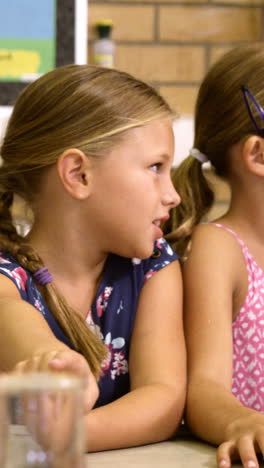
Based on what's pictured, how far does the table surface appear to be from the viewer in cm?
76

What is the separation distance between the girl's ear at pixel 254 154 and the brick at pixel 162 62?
1.50 metres

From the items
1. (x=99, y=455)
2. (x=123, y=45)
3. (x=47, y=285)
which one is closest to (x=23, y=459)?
(x=99, y=455)

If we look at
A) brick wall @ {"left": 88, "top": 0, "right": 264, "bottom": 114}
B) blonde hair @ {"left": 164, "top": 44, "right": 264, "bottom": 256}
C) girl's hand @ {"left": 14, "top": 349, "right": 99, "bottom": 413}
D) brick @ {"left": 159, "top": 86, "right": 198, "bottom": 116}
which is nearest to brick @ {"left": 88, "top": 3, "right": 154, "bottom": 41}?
brick wall @ {"left": 88, "top": 0, "right": 264, "bottom": 114}

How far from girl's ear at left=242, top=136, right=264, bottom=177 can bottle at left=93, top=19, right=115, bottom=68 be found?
1387mm

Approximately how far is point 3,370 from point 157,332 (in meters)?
0.25

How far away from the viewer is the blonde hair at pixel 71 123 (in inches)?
40.0

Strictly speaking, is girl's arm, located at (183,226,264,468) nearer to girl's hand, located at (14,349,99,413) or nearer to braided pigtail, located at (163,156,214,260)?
braided pigtail, located at (163,156,214,260)

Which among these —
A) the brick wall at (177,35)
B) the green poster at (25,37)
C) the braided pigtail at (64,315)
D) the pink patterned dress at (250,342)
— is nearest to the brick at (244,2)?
the brick wall at (177,35)

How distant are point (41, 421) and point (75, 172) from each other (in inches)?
26.5

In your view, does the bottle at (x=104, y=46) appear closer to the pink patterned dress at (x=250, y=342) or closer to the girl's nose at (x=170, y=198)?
the pink patterned dress at (x=250, y=342)

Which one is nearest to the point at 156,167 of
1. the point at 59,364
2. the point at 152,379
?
the point at 152,379

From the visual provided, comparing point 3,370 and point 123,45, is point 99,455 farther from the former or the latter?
point 123,45

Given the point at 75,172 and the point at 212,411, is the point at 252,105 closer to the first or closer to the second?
the point at 75,172

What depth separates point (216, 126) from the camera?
124cm
